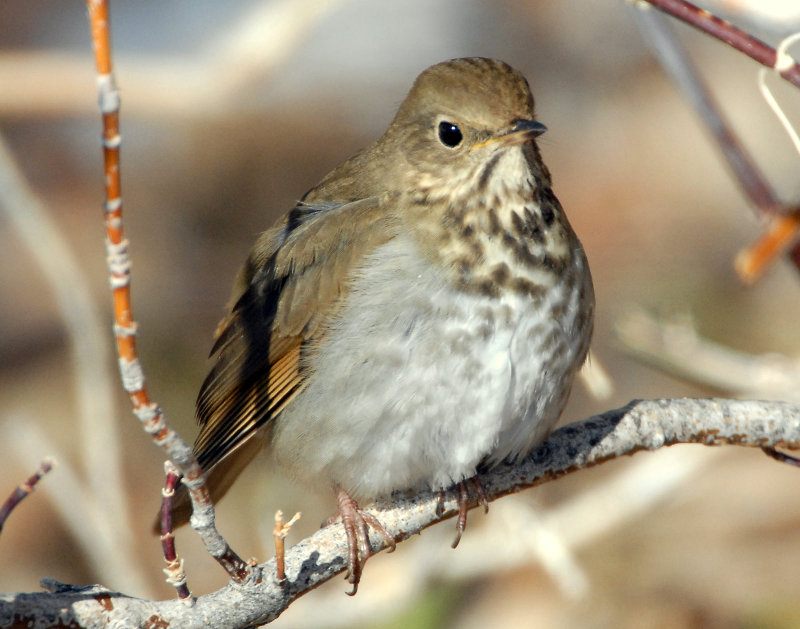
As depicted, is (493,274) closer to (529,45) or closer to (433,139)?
(433,139)

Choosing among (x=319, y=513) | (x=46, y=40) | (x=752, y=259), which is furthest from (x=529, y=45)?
(x=752, y=259)

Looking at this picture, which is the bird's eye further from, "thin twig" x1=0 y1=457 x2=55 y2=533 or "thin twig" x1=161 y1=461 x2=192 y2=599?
"thin twig" x1=0 y1=457 x2=55 y2=533

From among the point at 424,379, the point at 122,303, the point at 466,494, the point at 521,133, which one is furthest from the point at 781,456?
the point at 122,303

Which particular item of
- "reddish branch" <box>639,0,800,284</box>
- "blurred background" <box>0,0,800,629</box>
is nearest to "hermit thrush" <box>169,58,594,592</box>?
"reddish branch" <box>639,0,800,284</box>

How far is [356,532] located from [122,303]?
1.38 metres

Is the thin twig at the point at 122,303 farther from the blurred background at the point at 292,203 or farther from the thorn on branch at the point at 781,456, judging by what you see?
the blurred background at the point at 292,203

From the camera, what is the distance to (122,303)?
173cm

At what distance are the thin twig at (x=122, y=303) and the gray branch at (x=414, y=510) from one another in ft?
0.72

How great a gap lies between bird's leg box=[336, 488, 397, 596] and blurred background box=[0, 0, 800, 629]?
1.02m

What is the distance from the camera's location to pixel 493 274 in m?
2.91

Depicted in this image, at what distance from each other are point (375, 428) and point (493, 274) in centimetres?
52

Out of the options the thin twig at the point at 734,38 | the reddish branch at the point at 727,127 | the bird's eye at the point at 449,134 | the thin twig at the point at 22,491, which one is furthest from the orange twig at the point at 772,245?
the thin twig at the point at 22,491

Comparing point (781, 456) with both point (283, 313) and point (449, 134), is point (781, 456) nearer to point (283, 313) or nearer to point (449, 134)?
point (449, 134)

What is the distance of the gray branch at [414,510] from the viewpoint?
217 centimetres
